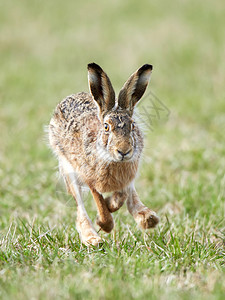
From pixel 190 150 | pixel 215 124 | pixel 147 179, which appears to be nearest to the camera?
pixel 147 179

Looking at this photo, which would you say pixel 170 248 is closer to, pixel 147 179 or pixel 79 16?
pixel 147 179

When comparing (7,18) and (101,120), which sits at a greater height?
(7,18)

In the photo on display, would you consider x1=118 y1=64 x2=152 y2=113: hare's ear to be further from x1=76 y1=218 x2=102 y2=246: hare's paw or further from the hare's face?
x1=76 y1=218 x2=102 y2=246: hare's paw

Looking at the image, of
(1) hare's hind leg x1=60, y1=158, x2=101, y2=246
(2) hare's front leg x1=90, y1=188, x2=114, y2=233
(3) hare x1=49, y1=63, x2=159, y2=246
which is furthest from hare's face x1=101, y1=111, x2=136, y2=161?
(1) hare's hind leg x1=60, y1=158, x2=101, y2=246

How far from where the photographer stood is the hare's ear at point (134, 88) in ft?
11.1

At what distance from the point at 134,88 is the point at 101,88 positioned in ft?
0.77

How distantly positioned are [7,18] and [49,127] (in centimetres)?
1247

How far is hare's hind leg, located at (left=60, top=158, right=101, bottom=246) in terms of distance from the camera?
3643 millimetres

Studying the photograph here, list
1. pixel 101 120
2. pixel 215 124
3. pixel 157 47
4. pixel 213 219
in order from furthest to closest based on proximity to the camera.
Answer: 1. pixel 157 47
2. pixel 215 124
3. pixel 213 219
4. pixel 101 120

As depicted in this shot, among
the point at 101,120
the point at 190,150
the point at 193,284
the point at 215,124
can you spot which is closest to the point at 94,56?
the point at 215,124

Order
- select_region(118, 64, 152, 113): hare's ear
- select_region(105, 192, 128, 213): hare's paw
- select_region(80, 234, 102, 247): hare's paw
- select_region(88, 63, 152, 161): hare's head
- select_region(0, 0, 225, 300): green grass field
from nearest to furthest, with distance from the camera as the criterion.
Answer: select_region(0, 0, 225, 300): green grass field
select_region(88, 63, 152, 161): hare's head
select_region(118, 64, 152, 113): hare's ear
select_region(80, 234, 102, 247): hare's paw
select_region(105, 192, 128, 213): hare's paw

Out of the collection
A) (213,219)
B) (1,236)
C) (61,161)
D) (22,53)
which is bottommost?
(213,219)

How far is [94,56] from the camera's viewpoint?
42.3ft

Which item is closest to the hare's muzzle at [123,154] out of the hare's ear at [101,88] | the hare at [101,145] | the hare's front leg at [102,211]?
the hare at [101,145]
